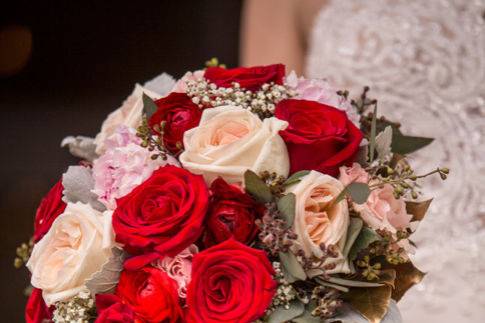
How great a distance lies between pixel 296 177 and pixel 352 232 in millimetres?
92

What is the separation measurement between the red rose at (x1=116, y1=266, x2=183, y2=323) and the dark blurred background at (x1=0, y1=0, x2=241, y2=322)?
2.39 meters

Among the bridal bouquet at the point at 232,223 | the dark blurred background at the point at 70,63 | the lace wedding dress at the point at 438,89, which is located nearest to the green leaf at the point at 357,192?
the bridal bouquet at the point at 232,223

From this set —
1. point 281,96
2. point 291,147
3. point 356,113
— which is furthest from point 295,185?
point 356,113

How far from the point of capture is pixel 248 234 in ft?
2.54

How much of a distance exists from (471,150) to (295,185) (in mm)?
882

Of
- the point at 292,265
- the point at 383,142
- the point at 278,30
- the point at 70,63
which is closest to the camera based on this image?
the point at 292,265

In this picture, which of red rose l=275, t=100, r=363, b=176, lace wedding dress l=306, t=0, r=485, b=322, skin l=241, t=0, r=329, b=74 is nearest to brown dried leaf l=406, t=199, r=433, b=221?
red rose l=275, t=100, r=363, b=176

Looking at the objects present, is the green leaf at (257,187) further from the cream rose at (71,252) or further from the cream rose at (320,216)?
the cream rose at (71,252)

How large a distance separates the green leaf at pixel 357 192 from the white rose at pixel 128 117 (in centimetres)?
32

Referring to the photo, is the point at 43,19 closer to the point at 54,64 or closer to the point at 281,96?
the point at 54,64

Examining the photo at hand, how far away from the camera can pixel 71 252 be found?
83cm

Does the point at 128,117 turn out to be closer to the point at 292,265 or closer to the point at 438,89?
the point at 292,265

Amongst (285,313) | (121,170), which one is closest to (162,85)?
(121,170)

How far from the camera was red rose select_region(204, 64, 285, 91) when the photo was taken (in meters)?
0.91
